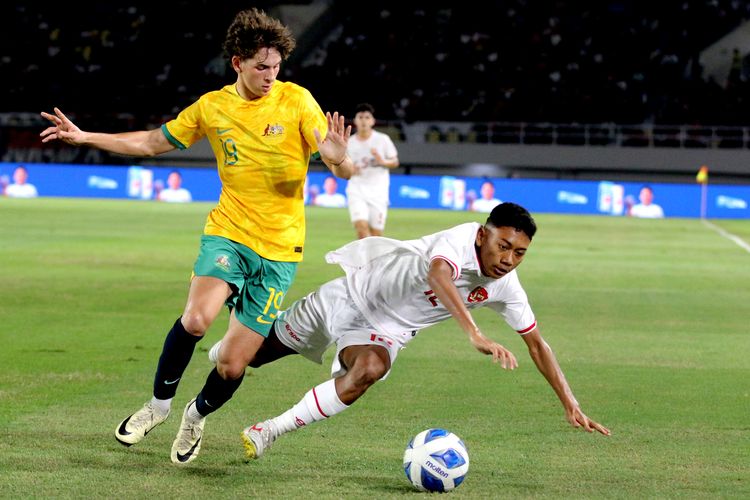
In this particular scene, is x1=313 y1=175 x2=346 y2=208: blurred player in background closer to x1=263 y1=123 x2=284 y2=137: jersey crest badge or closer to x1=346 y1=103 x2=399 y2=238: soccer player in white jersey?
x1=346 y1=103 x2=399 y2=238: soccer player in white jersey

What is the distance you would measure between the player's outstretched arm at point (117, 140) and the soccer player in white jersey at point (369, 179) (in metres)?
12.0

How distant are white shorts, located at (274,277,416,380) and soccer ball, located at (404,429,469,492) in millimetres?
783

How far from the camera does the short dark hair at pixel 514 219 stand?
566 centimetres

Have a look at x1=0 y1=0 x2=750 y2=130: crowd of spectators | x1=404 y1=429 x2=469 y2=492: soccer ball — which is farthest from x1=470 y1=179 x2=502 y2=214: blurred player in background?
x1=404 y1=429 x2=469 y2=492: soccer ball

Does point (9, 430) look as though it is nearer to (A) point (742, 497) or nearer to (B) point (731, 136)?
(A) point (742, 497)

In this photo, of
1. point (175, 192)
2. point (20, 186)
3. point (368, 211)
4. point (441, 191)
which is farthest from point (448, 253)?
point (20, 186)

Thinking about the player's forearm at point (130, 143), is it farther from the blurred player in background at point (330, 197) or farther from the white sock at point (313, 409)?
the blurred player in background at point (330, 197)

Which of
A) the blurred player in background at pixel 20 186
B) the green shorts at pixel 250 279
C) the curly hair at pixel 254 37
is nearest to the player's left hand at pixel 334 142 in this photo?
the curly hair at pixel 254 37

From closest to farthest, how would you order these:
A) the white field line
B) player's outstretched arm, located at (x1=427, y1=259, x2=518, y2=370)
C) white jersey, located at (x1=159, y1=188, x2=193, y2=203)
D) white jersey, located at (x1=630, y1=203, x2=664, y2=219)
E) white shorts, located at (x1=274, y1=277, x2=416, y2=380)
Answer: player's outstretched arm, located at (x1=427, y1=259, x2=518, y2=370), white shorts, located at (x1=274, y1=277, x2=416, y2=380), the white field line, white jersey, located at (x1=630, y1=203, x2=664, y2=219), white jersey, located at (x1=159, y1=188, x2=193, y2=203)

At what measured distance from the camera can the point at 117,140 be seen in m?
6.49

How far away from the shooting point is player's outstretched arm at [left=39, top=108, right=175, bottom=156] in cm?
645

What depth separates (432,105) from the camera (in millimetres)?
40000

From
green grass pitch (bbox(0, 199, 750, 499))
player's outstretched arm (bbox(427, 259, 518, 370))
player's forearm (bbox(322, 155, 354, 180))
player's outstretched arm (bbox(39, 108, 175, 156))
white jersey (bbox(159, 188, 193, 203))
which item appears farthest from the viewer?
white jersey (bbox(159, 188, 193, 203))

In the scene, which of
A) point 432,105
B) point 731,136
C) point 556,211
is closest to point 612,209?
point 556,211
